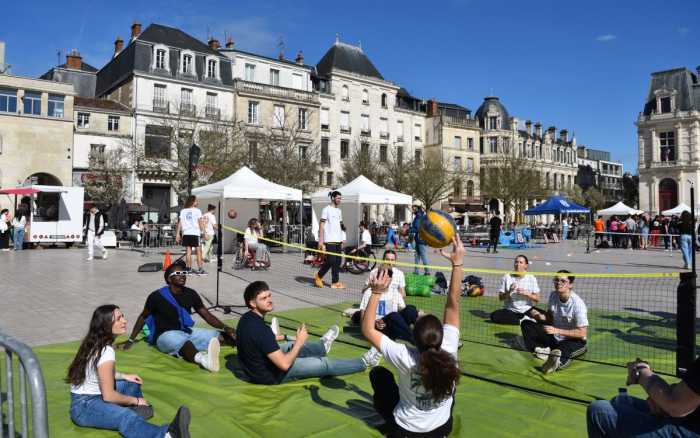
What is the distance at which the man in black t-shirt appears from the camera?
8.89ft

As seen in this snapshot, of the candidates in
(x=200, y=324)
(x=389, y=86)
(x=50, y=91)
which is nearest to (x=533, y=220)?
(x=389, y=86)

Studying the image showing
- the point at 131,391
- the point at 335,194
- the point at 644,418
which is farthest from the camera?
the point at 335,194

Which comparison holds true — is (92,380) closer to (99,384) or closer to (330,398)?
(99,384)

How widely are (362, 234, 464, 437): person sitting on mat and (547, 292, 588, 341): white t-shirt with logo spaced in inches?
121

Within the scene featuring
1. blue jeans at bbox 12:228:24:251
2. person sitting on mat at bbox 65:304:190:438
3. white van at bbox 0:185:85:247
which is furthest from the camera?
white van at bbox 0:185:85:247

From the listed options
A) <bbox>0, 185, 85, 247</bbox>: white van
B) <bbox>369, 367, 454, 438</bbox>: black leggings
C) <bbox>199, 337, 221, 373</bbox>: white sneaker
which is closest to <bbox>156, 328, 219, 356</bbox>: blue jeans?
<bbox>199, 337, 221, 373</bbox>: white sneaker

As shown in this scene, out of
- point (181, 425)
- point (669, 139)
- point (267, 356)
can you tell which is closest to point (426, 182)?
point (669, 139)

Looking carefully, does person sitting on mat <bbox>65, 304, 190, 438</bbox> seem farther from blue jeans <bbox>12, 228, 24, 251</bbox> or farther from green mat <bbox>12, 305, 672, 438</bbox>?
blue jeans <bbox>12, 228, 24, 251</bbox>

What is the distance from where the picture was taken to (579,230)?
131 feet

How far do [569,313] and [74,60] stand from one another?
5031 cm

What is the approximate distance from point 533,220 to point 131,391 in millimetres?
66008

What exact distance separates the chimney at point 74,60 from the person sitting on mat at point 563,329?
163ft

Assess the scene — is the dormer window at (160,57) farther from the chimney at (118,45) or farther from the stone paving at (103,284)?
the stone paving at (103,284)

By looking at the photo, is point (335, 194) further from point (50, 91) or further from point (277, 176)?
point (50, 91)
